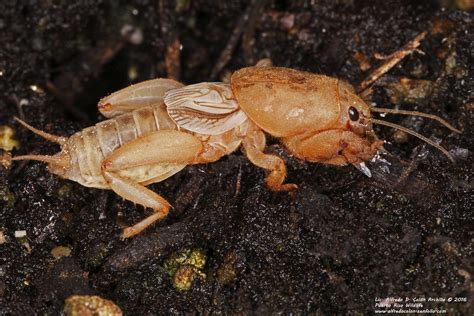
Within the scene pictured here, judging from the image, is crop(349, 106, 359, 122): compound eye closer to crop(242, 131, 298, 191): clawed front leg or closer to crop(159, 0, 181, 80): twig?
Result: crop(242, 131, 298, 191): clawed front leg

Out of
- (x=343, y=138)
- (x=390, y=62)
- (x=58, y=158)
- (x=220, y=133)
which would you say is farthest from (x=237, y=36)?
(x=58, y=158)

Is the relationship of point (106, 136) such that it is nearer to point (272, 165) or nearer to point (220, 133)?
point (220, 133)

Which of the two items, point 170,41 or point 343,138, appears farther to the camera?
point 170,41

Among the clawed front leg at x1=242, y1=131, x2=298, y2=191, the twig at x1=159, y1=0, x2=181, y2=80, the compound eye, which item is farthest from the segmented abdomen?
the compound eye

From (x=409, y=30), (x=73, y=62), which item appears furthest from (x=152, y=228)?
(x=409, y=30)

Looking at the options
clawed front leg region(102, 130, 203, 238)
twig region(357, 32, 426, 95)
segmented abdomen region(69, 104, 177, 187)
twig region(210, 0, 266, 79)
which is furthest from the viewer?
twig region(210, 0, 266, 79)

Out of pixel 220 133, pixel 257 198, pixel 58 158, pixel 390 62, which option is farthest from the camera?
pixel 390 62

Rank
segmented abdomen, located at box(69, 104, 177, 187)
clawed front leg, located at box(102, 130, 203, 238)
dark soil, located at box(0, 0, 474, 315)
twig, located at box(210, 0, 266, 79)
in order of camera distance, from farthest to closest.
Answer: twig, located at box(210, 0, 266, 79)
segmented abdomen, located at box(69, 104, 177, 187)
clawed front leg, located at box(102, 130, 203, 238)
dark soil, located at box(0, 0, 474, 315)

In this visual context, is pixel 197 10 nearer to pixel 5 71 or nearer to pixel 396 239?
pixel 5 71
